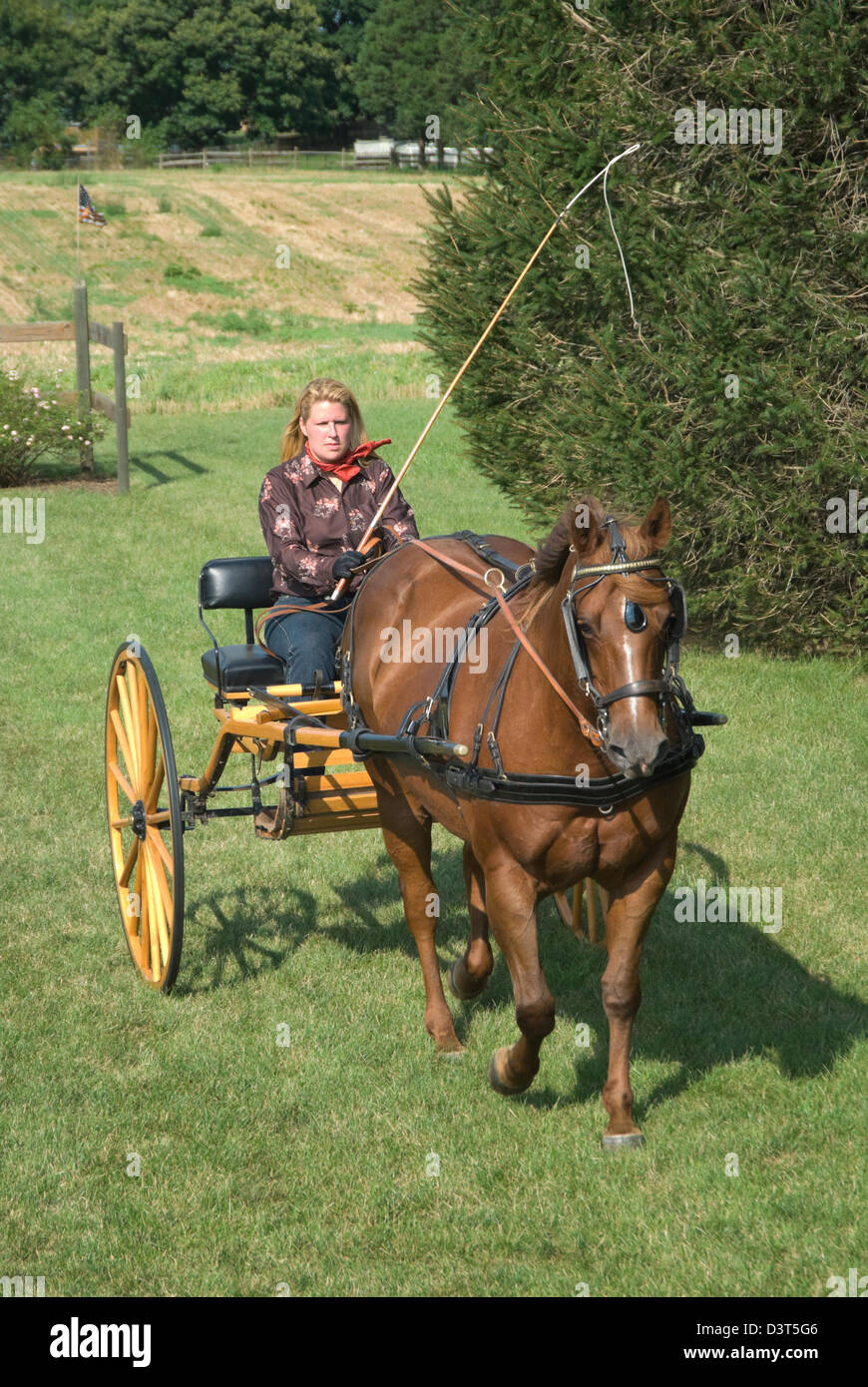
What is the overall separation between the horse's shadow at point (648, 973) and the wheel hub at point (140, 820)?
63 cm

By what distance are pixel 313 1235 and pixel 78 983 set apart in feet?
7.28

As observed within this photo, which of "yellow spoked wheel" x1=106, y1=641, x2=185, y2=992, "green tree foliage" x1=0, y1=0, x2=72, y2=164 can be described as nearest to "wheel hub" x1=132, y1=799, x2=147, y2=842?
"yellow spoked wheel" x1=106, y1=641, x2=185, y2=992

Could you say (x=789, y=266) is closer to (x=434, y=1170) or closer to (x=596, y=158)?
(x=596, y=158)

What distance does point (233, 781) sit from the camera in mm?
8820

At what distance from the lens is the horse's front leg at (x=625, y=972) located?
4.32 metres

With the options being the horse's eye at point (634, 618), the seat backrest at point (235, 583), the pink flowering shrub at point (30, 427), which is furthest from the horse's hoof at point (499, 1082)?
the pink flowering shrub at point (30, 427)

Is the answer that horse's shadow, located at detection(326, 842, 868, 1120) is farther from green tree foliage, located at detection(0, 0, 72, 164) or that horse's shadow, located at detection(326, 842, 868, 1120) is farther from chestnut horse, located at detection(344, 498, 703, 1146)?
green tree foliage, located at detection(0, 0, 72, 164)

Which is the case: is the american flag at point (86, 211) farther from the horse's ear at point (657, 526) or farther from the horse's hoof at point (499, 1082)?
the horse's ear at point (657, 526)

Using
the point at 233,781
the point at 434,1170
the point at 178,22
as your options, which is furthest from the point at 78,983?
the point at 178,22

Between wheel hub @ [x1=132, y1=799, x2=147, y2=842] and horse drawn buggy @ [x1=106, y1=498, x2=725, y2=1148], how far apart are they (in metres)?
0.01

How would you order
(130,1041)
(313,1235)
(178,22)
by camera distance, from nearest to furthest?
(313,1235)
(130,1041)
(178,22)

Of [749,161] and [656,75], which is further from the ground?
[656,75]

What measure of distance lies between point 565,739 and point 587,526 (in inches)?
26.0

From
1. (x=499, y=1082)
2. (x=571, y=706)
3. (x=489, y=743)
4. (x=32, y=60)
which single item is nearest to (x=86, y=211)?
(x=489, y=743)
